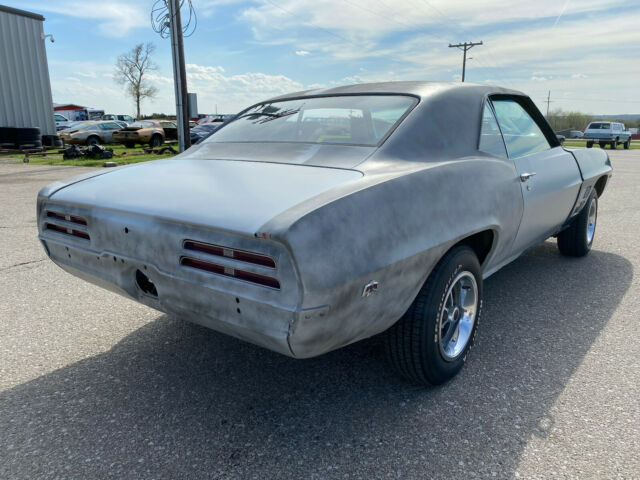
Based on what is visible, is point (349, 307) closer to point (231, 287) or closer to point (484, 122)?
point (231, 287)

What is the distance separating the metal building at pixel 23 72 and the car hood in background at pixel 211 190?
21.0m

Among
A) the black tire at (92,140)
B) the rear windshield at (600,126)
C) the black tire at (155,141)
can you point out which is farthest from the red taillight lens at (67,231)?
the rear windshield at (600,126)

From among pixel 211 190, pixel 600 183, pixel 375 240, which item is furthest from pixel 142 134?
pixel 375 240

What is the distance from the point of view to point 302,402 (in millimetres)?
2238

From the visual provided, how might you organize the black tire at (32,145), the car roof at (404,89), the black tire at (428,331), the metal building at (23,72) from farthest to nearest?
the metal building at (23,72) → the black tire at (32,145) → the car roof at (404,89) → the black tire at (428,331)

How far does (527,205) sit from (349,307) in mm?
1715

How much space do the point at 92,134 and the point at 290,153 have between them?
21.4 meters

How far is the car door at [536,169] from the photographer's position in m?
2.97

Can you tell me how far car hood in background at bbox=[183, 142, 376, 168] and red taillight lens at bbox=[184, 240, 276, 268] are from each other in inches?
28.5

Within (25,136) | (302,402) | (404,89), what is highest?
(404,89)

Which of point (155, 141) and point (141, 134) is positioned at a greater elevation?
point (141, 134)

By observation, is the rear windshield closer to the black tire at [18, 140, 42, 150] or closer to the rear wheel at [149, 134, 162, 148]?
the rear wheel at [149, 134, 162, 148]

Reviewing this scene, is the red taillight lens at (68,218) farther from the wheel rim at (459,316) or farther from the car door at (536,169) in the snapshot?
the car door at (536,169)

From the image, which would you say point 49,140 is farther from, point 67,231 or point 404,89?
point 404,89
